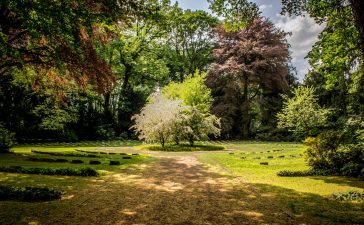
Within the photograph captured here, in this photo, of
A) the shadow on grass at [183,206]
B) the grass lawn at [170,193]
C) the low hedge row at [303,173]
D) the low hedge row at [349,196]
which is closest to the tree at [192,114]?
the grass lawn at [170,193]

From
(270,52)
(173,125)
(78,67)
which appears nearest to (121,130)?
(173,125)

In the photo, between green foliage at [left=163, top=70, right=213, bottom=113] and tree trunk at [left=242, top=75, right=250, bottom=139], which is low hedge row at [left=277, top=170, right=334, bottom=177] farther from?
tree trunk at [left=242, top=75, right=250, bottom=139]

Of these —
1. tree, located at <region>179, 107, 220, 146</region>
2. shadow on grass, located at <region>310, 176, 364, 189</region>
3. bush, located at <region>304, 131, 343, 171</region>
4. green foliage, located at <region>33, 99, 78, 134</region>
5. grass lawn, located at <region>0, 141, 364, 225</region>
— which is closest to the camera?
grass lawn, located at <region>0, 141, 364, 225</region>

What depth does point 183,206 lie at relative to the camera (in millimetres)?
5715

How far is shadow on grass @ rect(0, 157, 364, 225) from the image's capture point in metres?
4.80

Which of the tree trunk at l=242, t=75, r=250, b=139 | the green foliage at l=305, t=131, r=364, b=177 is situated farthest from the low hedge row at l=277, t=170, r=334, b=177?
the tree trunk at l=242, t=75, r=250, b=139

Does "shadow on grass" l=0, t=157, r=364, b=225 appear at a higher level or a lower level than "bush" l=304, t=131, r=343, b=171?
lower

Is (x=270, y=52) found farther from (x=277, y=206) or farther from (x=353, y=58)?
(x=277, y=206)

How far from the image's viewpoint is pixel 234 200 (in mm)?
6227

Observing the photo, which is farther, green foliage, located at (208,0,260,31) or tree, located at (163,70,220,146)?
tree, located at (163,70,220,146)

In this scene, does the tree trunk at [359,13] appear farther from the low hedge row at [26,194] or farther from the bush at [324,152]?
the low hedge row at [26,194]

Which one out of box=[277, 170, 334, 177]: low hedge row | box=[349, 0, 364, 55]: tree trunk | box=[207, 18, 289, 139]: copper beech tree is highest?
box=[207, 18, 289, 139]: copper beech tree

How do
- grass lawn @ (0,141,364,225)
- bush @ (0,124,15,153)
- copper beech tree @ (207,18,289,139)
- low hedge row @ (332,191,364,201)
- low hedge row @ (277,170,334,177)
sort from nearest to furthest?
1. grass lawn @ (0,141,364,225)
2. low hedge row @ (332,191,364,201)
3. low hedge row @ (277,170,334,177)
4. bush @ (0,124,15,153)
5. copper beech tree @ (207,18,289,139)

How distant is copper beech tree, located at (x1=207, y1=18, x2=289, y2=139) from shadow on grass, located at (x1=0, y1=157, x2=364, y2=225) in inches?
1061
